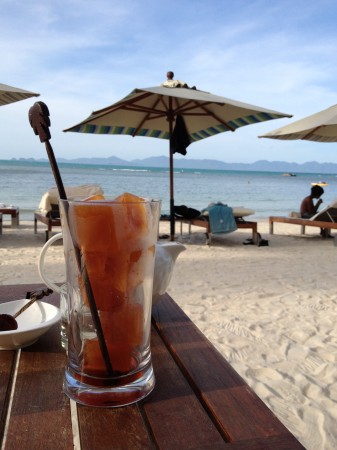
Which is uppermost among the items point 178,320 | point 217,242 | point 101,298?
point 101,298

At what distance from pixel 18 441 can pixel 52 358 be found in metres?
0.29

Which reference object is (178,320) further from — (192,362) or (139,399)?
(139,399)

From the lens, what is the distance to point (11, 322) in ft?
3.13

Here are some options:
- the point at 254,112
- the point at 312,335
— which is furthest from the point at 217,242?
the point at 312,335

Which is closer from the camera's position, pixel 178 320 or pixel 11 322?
pixel 11 322

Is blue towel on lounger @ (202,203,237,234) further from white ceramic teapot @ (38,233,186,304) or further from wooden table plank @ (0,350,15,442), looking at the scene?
wooden table plank @ (0,350,15,442)

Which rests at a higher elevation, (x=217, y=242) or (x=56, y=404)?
(x=56, y=404)

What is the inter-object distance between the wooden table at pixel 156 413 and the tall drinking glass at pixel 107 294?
0.12 feet

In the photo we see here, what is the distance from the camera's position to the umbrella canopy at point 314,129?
258 inches

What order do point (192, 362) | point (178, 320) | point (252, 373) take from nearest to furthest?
point (192, 362), point (178, 320), point (252, 373)

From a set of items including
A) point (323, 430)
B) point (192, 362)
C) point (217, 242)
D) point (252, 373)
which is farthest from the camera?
point (217, 242)

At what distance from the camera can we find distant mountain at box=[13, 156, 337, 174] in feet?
394

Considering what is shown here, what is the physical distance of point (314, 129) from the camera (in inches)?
309

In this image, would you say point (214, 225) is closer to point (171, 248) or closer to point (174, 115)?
point (174, 115)
